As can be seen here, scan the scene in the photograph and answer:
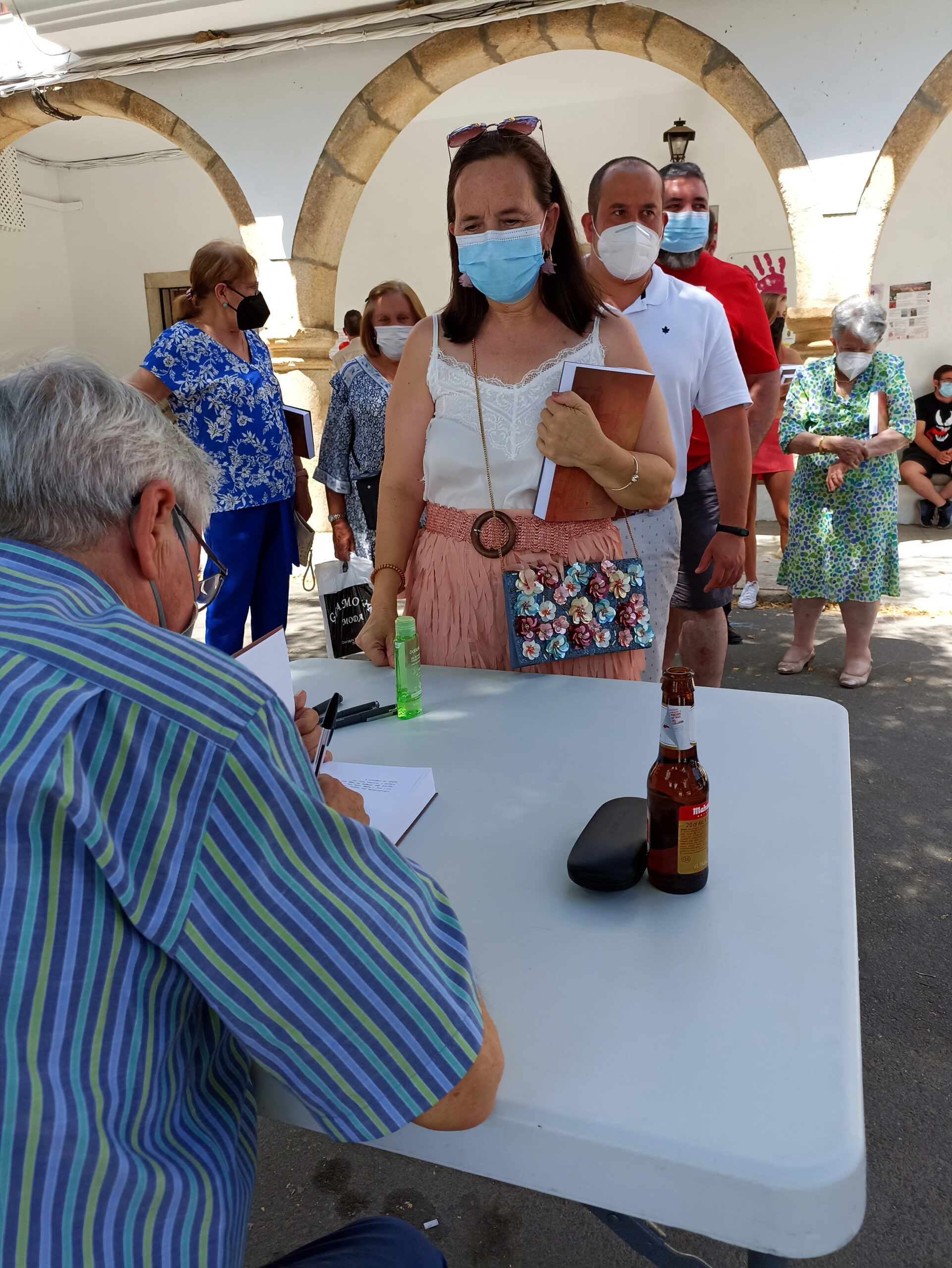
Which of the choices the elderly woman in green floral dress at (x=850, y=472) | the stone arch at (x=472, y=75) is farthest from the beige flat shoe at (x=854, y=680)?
the stone arch at (x=472, y=75)

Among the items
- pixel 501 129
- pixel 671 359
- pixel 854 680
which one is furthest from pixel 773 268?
pixel 501 129

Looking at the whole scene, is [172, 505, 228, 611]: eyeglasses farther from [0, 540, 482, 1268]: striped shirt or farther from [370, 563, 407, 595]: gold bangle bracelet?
[370, 563, 407, 595]: gold bangle bracelet

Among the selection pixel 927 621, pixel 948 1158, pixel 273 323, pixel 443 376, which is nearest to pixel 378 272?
pixel 273 323

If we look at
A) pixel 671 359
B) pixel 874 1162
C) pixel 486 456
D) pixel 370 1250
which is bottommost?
pixel 874 1162

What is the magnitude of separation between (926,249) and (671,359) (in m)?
7.27

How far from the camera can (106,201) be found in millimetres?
11344

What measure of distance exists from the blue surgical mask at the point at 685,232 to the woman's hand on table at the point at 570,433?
1.78 meters

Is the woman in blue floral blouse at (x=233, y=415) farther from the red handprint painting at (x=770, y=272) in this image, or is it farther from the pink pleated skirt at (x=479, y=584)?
the red handprint painting at (x=770, y=272)

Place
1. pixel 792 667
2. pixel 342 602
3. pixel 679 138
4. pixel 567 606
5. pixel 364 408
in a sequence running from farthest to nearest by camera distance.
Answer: pixel 679 138 < pixel 792 667 < pixel 364 408 < pixel 342 602 < pixel 567 606

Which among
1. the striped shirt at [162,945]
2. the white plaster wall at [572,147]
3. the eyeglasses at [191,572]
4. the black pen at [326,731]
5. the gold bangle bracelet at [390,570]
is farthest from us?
the white plaster wall at [572,147]

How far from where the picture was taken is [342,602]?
8.51ft

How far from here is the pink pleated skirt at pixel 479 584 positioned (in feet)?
6.02

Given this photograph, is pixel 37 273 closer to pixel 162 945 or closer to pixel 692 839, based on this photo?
pixel 692 839

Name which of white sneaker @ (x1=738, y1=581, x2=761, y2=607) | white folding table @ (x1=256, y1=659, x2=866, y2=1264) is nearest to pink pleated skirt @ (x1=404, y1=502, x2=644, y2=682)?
white folding table @ (x1=256, y1=659, x2=866, y2=1264)
